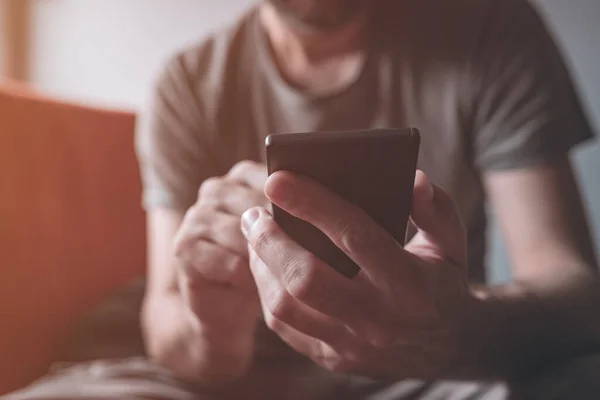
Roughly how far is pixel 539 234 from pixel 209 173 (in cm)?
39

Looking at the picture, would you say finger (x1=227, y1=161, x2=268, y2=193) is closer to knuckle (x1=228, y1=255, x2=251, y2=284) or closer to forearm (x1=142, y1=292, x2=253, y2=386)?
knuckle (x1=228, y1=255, x2=251, y2=284)

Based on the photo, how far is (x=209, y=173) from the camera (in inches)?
27.5

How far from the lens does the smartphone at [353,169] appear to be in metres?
0.36

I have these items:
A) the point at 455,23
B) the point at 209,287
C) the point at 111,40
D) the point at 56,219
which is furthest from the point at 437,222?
the point at 111,40

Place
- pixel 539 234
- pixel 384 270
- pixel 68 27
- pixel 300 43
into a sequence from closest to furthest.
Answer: pixel 384 270 → pixel 539 234 → pixel 300 43 → pixel 68 27

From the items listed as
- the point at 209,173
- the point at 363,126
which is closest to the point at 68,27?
the point at 209,173

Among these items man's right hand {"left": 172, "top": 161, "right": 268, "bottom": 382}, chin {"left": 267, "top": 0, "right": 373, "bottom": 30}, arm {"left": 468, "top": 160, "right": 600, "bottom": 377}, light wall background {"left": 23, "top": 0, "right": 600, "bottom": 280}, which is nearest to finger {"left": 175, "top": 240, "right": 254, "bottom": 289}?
man's right hand {"left": 172, "top": 161, "right": 268, "bottom": 382}

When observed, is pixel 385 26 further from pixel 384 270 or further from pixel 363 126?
pixel 384 270

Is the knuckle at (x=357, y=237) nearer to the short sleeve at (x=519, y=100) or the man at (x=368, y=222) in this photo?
the man at (x=368, y=222)

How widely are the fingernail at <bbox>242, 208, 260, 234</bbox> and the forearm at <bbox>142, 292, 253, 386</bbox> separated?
191 millimetres

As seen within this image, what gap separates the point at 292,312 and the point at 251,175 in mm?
130

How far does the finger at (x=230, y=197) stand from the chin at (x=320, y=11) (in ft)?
0.85

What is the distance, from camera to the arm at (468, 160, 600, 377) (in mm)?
515

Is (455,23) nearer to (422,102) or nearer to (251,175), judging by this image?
(422,102)
